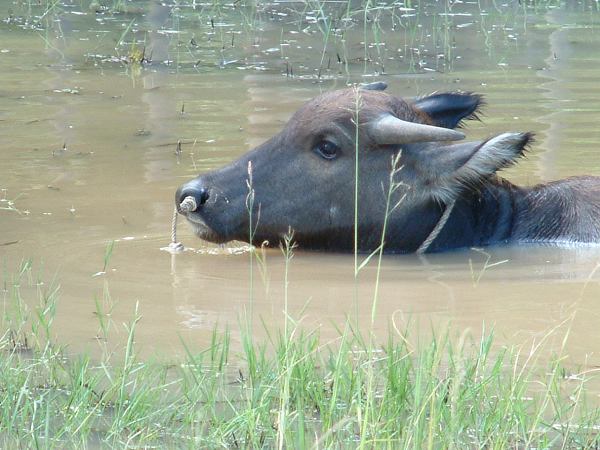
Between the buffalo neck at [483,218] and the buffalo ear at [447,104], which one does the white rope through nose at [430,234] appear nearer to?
the buffalo neck at [483,218]

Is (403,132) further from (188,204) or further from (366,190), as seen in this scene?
(188,204)

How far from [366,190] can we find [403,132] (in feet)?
1.56

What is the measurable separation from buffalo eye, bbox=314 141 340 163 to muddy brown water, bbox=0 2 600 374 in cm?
60

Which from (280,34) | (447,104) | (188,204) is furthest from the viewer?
(280,34)

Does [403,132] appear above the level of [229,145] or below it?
above

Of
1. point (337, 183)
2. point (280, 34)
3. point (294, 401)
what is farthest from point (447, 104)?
point (280, 34)

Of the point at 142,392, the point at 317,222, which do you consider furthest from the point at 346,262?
the point at 142,392

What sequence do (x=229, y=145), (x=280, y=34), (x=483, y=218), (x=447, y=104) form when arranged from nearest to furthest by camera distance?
(x=483, y=218) < (x=447, y=104) < (x=229, y=145) < (x=280, y=34)

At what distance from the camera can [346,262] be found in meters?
7.67

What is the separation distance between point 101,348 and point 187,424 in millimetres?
1149

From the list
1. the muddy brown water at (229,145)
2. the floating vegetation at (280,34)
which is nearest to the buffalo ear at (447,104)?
the muddy brown water at (229,145)

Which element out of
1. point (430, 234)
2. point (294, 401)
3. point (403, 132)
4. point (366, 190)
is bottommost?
point (430, 234)

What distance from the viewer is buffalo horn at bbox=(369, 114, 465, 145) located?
748 cm

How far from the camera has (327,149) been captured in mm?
7875
